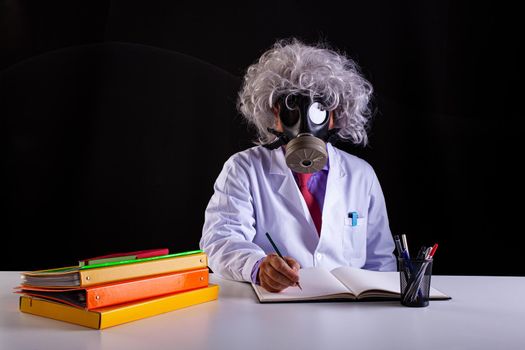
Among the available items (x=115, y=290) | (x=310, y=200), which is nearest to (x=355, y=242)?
(x=310, y=200)

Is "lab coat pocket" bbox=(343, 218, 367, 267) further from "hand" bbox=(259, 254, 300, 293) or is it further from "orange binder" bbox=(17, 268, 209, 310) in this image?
"orange binder" bbox=(17, 268, 209, 310)

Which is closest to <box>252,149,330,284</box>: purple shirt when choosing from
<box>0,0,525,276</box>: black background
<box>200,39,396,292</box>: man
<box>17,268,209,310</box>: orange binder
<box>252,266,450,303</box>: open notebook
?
<box>200,39,396,292</box>: man

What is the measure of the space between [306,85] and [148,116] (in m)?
0.95

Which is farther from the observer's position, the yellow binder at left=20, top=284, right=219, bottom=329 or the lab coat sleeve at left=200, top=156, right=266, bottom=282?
the lab coat sleeve at left=200, top=156, right=266, bottom=282

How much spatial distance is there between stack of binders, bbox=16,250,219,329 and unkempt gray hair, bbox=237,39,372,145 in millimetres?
863

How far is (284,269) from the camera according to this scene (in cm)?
132

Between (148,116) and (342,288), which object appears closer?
(342,288)

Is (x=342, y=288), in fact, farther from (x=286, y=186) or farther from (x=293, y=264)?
(x=286, y=186)

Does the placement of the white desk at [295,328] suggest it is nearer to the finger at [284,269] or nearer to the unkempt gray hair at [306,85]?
the finger at [284,269]

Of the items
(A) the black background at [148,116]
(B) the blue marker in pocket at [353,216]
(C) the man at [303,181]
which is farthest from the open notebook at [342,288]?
(A) the black background at [148,116]

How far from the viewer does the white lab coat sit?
1.98 m

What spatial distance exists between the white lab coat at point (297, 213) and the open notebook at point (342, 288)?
1.43 ft

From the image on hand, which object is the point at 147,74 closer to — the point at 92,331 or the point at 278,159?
the point at 278,159

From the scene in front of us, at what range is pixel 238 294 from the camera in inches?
55.6
